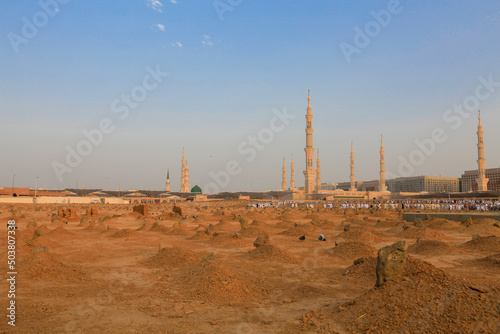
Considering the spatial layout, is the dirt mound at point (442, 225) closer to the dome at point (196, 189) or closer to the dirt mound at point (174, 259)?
the dirt mound at point (174, 259)

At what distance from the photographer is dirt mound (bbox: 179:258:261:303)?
7.67m

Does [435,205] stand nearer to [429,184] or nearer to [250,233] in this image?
[250,233]

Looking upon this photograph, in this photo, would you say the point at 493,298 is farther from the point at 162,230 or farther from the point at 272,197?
the point at 272,197

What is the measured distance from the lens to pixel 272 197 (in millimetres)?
89312

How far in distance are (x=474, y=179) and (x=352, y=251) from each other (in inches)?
5034

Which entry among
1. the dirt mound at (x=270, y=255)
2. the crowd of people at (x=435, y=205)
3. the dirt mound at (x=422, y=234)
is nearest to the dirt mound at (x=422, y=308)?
the dirt mound at (x=270, y=255)

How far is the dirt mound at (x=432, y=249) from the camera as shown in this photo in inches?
525

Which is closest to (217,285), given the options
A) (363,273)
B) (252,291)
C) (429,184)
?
(252,291)

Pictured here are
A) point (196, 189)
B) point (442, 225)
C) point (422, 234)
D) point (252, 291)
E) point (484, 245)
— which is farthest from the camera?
point (196, 189)

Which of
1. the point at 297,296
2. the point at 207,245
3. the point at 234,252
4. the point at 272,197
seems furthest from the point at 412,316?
the point at 272,197

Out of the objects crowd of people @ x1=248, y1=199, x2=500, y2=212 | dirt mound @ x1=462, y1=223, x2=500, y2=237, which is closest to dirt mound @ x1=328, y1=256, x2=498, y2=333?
dirt mound @ x1=462, y1=223, x2=500, y2=237

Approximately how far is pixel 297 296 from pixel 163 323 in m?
3.29

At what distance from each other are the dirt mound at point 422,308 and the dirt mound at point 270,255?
5.65 meters

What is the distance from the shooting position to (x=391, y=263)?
692 centimetres
